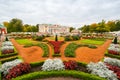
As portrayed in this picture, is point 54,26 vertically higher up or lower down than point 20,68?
higher up

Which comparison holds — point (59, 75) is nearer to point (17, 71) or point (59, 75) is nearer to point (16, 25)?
point (17, 71)

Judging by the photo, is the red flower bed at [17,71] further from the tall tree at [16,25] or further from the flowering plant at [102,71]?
the tall tree at [16,25]

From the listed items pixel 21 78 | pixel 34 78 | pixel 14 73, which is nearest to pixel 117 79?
pixel 34 78

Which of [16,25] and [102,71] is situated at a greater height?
[16,25]

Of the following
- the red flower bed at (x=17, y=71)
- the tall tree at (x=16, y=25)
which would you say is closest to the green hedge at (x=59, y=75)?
the red flower bed at (x=17, y=71)

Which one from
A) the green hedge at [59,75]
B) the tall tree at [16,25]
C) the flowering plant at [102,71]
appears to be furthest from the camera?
the tall tree at [16,25]

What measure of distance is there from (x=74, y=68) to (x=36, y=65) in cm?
329

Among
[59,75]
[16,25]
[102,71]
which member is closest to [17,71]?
[59,75]

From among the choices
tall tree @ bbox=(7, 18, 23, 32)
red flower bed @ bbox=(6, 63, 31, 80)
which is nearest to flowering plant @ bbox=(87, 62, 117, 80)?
red flower bed @ bbox=(6, 63, 31, 80)

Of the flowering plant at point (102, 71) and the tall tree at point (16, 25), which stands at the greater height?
the tall tree at point (16, 25)

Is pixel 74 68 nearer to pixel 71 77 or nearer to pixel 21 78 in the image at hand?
pixel 71 77

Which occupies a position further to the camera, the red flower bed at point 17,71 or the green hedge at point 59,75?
the red flower bed at point 17,71

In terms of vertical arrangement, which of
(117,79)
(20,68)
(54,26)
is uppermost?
(54,26)

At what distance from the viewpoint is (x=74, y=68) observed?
9.40 metres
